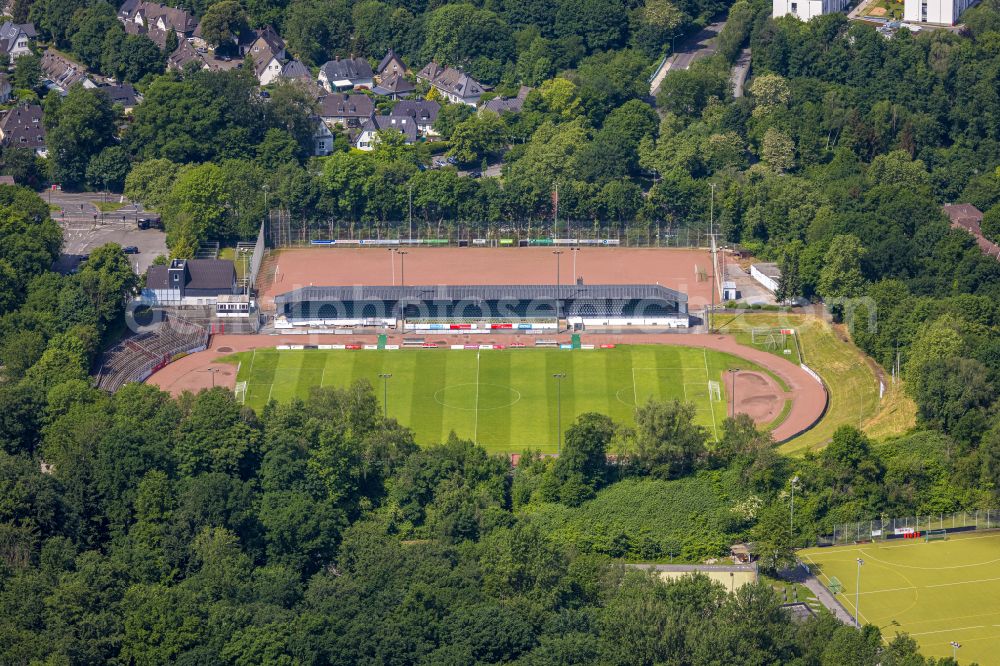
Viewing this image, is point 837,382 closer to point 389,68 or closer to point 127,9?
point 389,68

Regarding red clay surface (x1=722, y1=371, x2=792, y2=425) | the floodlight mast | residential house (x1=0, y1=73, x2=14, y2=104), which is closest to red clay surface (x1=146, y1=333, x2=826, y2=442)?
red clay surface (x1=722, y1=371, x2=792, y2=425)

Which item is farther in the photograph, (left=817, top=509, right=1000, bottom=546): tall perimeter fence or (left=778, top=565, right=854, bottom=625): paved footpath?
(left=817, top=509, right=1000, bottom=546): tall perimeter fence

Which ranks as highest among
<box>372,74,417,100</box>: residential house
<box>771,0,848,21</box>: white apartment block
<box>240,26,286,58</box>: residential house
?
<box>771,0,848,21</box>: white apartment block

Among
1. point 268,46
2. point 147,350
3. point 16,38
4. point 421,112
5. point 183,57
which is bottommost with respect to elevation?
point 147,350

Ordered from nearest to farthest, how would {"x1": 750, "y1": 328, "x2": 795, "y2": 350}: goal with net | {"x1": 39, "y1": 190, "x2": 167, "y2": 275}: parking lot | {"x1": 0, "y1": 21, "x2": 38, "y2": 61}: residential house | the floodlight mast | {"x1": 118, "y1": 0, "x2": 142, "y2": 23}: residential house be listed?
1. the floodlight mast
2. {"x1": 750, "y1": 328, "x2": 795, "y2": 350}: goal with net
3. {"x1": 39, "y1": 190, "x2": 167, "y2": 275}: parking lot
4. {"x1": 0, "y1": 21, "x2": 38, "y2": 61}: residential house
5. {"x1": 118, "y1": 0, "x2": 142, "y2": 23}: residential house

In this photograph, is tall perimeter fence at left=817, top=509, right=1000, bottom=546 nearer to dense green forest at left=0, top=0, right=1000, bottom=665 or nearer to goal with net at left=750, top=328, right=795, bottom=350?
dense green forest at left=0, top=0, right=1000, bottom=665

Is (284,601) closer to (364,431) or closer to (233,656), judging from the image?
(233,656)

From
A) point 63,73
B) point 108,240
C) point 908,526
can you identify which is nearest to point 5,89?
point 63,73
